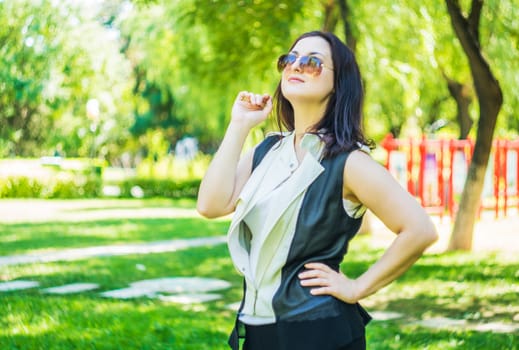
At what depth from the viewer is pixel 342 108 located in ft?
8.23

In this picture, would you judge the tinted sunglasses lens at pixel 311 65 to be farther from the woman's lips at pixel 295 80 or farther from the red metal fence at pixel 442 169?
the red metal fence at pixel 442 169

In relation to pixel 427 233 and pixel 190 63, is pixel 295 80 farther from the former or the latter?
pixel 190 63

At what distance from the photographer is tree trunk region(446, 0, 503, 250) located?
415 inches

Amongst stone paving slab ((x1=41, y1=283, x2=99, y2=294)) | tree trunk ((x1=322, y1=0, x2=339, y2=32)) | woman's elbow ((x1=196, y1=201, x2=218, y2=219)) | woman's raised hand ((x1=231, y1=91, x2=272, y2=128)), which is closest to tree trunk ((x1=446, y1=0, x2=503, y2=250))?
tree trunk ((x1=322, y1=0, x2=339, y2=32))

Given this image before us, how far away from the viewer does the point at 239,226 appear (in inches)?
97.7

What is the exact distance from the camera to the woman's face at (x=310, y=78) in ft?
8.27

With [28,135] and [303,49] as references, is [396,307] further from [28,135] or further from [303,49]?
[28,135]

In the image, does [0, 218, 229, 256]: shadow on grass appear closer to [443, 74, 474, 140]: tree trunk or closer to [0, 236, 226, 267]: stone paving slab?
[0, 236, 226, 267]: stone paving slab

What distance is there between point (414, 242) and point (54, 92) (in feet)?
109

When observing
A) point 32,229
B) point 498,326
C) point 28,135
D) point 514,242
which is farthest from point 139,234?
point 28,135

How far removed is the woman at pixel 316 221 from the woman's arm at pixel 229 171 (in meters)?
0.03

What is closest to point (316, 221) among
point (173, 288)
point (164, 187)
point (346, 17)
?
point (173, 288)

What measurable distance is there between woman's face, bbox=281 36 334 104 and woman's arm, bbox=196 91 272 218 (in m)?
0.16

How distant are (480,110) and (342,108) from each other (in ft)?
29.4
